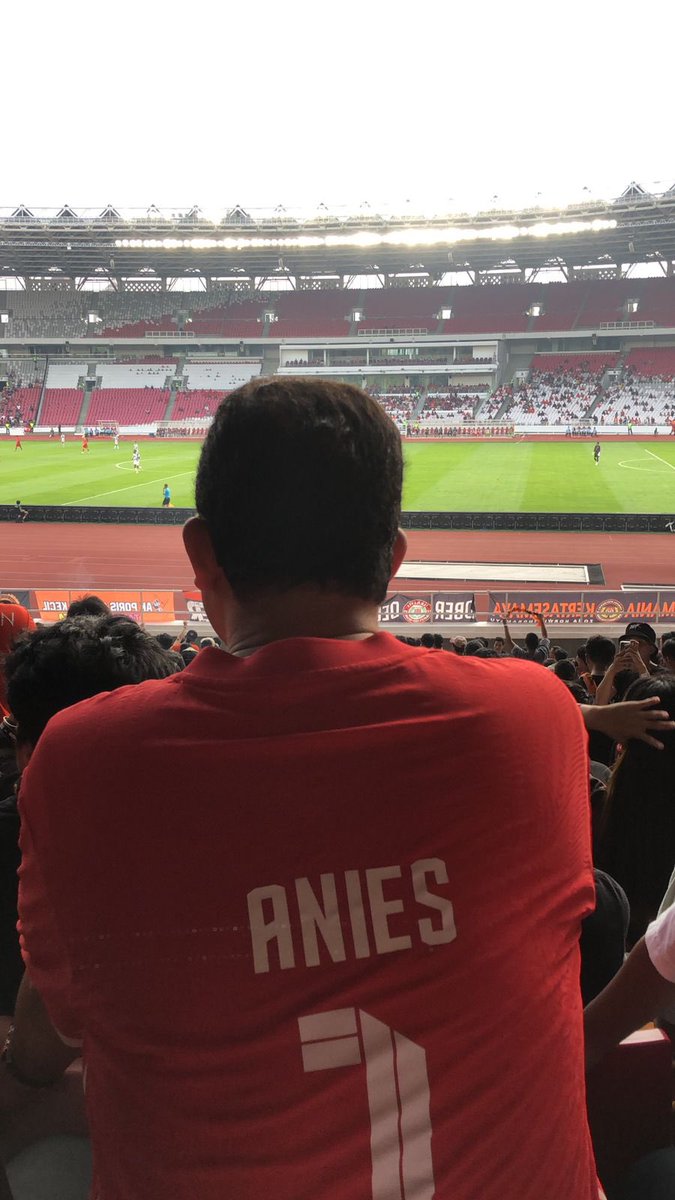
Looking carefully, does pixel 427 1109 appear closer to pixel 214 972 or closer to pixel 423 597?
pixel 214 972

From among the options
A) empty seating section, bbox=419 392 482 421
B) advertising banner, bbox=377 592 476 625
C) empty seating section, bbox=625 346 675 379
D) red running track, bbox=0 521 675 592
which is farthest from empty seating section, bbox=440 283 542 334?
advertising banner, bbox=377 592 476 625

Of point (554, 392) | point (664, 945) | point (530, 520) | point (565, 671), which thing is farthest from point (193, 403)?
point (664, 945)

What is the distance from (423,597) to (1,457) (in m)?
36.1

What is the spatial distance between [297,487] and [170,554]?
77.4 ft

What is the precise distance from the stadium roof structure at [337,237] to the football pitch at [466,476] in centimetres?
1611

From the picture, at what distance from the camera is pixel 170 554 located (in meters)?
24.2

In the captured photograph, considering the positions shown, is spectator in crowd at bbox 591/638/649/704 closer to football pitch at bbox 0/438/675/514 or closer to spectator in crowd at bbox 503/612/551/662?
spectator in crowd at bbox 503/612/551/662

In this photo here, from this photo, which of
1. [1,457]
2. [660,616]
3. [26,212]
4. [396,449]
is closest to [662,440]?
[660,616]

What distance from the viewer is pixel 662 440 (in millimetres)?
45625

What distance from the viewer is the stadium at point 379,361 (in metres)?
25.1

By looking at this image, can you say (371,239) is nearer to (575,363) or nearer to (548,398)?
(548,398)

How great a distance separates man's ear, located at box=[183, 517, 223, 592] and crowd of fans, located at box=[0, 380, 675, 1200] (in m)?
0.12

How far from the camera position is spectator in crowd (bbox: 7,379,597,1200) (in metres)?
0.98

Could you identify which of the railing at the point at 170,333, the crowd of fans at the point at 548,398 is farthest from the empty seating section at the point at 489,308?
the railing at the point at 170,333
